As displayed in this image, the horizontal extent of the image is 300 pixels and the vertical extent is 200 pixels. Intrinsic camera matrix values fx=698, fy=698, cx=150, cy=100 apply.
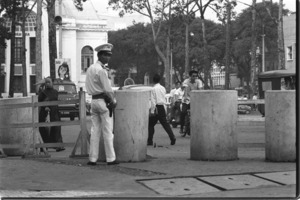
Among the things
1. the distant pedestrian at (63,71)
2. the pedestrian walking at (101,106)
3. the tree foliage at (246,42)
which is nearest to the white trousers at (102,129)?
the pedestrian walking at (101,106)

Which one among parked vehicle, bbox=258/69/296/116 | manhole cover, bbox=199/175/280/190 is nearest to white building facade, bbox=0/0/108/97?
parked vehicle, bbox=258/69/296/116

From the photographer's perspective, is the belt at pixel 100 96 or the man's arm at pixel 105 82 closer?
the man's arm at pixel 105 82

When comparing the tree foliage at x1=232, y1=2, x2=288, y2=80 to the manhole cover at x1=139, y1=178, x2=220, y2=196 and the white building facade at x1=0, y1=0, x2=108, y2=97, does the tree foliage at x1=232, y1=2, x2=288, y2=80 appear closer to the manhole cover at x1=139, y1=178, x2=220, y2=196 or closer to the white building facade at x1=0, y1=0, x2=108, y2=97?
the white building facade at x1=0, y1=0, x2=108, y2=97

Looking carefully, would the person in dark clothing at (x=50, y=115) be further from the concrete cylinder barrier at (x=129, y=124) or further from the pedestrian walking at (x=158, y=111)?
the concrete cylinder barrier at (x=129, y=124)

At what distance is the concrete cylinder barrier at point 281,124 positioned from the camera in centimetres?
1021

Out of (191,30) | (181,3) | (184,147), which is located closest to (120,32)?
(191,30)

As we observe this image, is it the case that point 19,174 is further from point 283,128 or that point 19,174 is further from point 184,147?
point 184,147

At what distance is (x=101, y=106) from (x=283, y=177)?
291cm

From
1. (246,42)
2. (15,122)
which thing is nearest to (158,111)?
(15,122)

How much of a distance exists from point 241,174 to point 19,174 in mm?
3027

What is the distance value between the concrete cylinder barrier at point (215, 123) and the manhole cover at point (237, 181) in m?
1.70

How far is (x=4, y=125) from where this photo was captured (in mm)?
13180

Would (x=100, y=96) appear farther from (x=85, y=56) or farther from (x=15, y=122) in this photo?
(x=85, y=56)

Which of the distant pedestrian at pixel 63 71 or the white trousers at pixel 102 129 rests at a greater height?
the distant pedestrian at pixel 63 71
